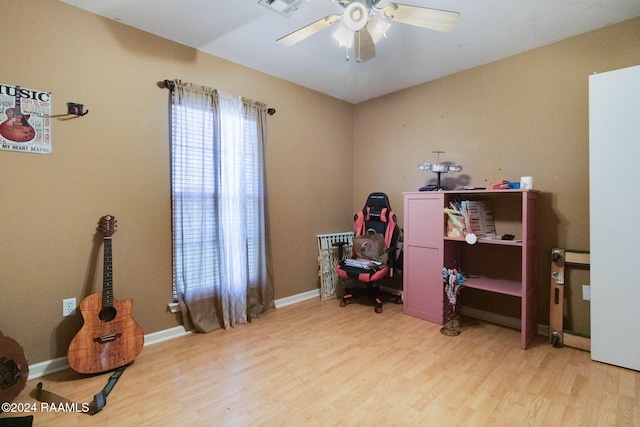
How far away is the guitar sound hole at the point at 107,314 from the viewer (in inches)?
80.4

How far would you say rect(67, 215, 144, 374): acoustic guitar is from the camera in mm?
1919

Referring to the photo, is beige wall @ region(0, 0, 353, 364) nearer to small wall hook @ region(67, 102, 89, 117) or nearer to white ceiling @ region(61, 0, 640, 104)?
small wall hook @ region(67, 102, 89, 117)

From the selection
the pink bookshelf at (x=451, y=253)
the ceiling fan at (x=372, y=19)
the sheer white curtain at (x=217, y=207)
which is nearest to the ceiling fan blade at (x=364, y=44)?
the ceiling fan at (x=372, y=19)

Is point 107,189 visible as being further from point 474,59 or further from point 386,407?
point 474,59

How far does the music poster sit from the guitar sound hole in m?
1.18

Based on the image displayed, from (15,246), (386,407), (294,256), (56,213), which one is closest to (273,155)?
(294,256)

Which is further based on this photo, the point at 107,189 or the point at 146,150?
the point at 146,150

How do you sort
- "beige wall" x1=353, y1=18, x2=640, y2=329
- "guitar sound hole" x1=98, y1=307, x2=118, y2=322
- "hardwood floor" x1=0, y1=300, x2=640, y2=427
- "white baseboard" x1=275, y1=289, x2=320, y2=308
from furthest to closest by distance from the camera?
"white baseboard" x1=275, y1=289, x2=320, y2=308 → "beige wall" x1=353, y1=18, x2=640, y2=329 → "guitar sound hole" x1=98, y1=307, x2=118, y2=322 → "hardwood floor" x1=0, y1=300, x2=640, y2=427

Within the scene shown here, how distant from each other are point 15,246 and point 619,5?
14.9ft

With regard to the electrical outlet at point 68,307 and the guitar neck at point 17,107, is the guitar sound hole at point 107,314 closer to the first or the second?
the electrical outlet at point 68,307

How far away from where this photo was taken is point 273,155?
127 inches

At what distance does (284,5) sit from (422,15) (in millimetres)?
963

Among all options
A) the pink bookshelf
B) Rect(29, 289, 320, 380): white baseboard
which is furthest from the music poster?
the pink bookshelf

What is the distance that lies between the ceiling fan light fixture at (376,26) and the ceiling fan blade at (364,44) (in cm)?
3
